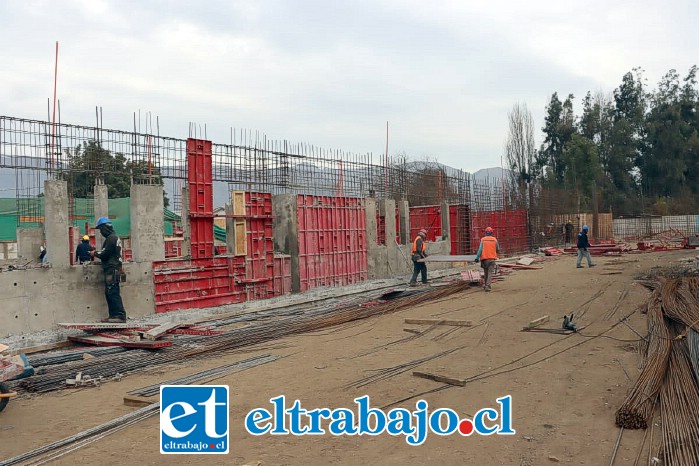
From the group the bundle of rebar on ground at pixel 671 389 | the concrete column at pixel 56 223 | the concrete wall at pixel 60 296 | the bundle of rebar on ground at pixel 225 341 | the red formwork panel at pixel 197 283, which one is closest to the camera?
the bundle of rebar on ground at pixel 671 389

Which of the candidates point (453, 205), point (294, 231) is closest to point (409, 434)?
point (294, 231)

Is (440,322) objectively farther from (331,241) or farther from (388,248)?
(388,248)

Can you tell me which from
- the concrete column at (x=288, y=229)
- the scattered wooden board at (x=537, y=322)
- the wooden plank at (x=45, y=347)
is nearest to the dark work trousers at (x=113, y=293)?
the wooden plank at (x=45, y=347)

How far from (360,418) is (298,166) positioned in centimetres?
1297

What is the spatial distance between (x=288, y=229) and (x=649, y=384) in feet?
35.8

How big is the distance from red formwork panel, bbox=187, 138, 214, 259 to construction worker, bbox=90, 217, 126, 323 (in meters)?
2.46

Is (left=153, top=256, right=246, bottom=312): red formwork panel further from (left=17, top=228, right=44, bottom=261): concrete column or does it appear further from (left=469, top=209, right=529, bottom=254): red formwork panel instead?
(left=469, top=209, right=529, bottom=254): red formwork panel

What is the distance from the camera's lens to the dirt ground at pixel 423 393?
Result: 15.2ft

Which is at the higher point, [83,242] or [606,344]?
[83,242]

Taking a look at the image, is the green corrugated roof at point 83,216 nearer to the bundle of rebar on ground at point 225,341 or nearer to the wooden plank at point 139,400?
the bundle of rebar on ground at point 225,341

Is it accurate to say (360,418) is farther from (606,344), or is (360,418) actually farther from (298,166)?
(298,166)

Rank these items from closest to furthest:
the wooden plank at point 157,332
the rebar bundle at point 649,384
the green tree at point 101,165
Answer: the rebar bundle at point 649,384, the wooden plank at point 157,332, the green tree at point 101,165

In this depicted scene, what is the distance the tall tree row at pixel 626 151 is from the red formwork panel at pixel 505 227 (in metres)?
17.0

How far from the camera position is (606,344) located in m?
8.22
